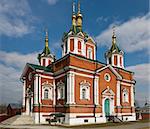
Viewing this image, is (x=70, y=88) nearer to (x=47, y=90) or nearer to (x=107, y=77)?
(x=47, y=90)

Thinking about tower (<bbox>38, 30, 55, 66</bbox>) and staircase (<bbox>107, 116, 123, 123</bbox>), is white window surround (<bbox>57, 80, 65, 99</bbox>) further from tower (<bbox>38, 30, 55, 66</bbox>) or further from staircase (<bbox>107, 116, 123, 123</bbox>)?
tower (<bbox>38, 30, 55, 66</bbox>)

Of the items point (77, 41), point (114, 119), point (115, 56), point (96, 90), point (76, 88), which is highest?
point (77, 41)

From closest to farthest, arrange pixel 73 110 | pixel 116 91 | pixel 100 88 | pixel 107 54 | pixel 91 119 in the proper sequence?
pixel 73 110 < pixel 91 119 < pixel 100 88 < pixel 116 91 < pixel 107 54

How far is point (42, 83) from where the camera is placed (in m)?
27.5

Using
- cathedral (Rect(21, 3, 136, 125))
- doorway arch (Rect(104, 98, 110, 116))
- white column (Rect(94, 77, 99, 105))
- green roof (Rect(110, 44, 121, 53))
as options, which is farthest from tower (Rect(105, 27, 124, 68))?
white column (Rect(94, 77, 99, 105))

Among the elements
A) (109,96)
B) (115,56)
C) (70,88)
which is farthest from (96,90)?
(115,56)

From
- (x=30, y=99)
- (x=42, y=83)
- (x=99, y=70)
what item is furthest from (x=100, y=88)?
(x=30, y=99)

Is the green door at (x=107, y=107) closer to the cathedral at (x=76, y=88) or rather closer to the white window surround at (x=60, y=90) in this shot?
the cathedral at (x=76, y=88)

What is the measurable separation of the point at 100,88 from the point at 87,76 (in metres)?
2.65

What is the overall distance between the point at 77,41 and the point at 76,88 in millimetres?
7000

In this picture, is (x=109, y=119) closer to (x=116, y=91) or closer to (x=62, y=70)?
(x=116, y=91)

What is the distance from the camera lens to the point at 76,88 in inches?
1017

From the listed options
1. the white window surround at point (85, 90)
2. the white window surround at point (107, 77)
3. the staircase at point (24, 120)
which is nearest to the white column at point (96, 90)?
the white window surround at point (85, 90)

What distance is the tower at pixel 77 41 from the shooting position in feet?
97.1
